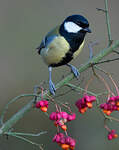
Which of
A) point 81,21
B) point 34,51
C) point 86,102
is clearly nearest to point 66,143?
point 86,102

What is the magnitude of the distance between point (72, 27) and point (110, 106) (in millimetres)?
821

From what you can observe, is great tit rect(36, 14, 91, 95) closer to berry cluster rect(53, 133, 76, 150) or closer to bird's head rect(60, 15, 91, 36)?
bird's head rect(60, 15, 91, 36)

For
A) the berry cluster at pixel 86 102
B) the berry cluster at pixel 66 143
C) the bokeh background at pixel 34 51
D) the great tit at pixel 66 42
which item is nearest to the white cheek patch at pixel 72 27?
the great tit at pixel 66 42

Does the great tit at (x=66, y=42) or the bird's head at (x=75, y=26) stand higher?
the bird's head at (x=75, y=26)

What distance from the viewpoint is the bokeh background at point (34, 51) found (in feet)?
10.5

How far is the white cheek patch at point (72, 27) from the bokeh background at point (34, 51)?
1218 millimetres

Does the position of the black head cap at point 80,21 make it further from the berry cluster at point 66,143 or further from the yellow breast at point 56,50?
the berry cluster at point 66,143

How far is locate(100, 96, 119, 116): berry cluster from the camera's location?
4.50ft

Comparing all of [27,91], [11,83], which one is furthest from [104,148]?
[11,83]

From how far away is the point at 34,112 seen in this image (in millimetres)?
3293

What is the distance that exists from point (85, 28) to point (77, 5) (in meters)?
2.10

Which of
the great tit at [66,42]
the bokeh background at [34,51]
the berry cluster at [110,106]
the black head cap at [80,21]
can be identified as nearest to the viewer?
the berry cluster at [110,106]

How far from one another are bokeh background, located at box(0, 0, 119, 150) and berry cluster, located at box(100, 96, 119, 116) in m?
1.67

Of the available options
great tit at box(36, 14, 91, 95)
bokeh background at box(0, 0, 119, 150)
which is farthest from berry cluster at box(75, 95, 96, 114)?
bokeh background at box(0, 0, 119, 150)
